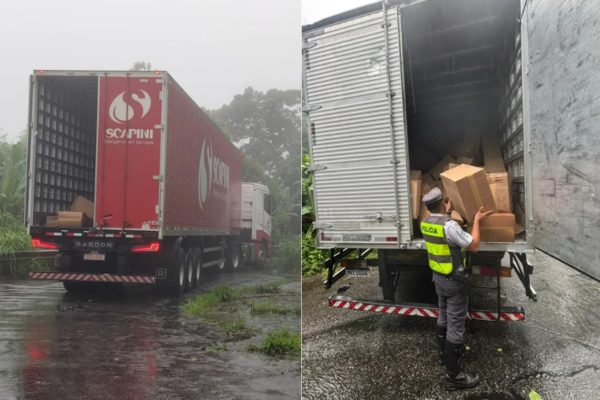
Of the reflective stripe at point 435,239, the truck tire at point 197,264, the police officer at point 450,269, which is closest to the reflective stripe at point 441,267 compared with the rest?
the police officer at point 450,269

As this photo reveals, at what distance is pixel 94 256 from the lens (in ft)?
10.6

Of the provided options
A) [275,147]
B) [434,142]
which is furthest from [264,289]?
[434,142]

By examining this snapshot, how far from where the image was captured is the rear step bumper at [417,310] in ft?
10.6

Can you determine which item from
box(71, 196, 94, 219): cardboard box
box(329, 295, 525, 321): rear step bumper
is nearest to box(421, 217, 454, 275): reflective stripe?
box(329, 295, 525, 321): rear step bumper

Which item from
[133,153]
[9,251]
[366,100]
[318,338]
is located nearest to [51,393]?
[9,251]

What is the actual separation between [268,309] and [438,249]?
1244 millimetres

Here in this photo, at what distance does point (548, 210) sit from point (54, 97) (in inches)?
136

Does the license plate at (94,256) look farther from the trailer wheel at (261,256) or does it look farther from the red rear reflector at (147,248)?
the trailer wheel at (261,256)

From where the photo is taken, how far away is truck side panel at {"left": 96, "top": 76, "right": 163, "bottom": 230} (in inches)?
127

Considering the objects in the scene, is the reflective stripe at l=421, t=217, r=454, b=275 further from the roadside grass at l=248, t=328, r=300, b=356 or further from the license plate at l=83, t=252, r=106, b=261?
the license plate at l=83, t=252, r=106, b=261

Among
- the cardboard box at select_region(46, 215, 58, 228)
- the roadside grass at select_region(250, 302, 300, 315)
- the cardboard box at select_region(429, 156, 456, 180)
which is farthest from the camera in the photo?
the cardboard box at select_region(429, 156, 456, 180)

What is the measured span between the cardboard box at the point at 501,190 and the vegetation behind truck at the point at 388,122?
0.41ft

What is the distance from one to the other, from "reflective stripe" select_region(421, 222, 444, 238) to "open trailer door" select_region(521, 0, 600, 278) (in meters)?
0.60

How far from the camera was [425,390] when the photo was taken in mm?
2932
